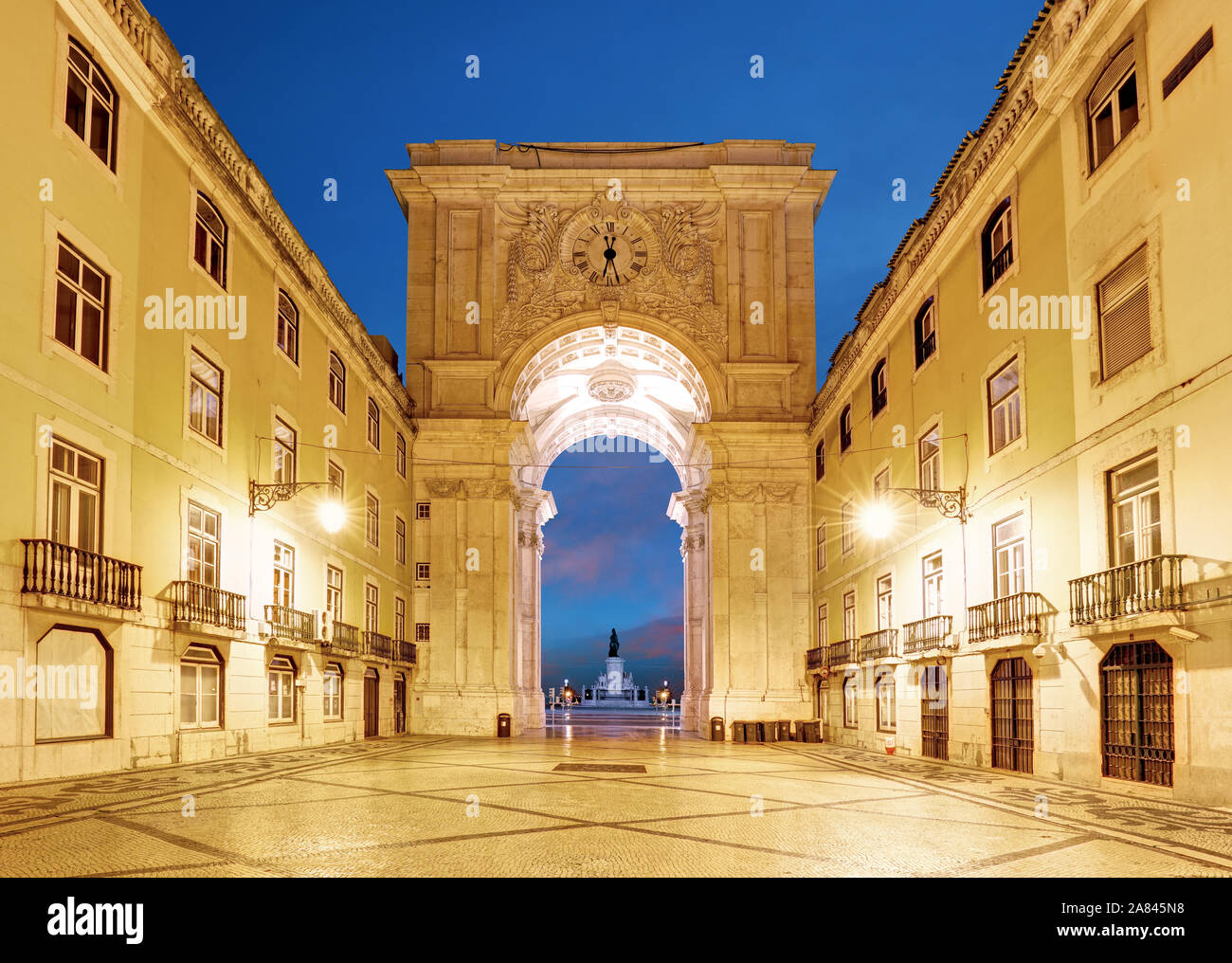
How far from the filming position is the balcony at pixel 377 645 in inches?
1203

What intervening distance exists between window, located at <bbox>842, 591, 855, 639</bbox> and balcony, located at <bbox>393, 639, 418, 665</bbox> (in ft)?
48.7

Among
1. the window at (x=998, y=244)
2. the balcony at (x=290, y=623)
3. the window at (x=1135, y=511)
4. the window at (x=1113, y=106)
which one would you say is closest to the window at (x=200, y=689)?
the balcony at (x=290, y=623)

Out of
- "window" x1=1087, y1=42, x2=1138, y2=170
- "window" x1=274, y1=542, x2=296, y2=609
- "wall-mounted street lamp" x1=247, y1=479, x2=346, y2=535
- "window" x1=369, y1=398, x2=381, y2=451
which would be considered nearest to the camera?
"window" x1=1087, y1=42, x2=1138, y2=170

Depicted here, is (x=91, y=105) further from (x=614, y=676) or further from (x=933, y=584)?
(x=614, y=676)

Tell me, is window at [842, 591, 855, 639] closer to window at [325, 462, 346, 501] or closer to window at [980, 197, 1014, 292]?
window at [980, 197, 1014, 292]

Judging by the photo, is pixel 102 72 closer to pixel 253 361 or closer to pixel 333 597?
pixel 253 361

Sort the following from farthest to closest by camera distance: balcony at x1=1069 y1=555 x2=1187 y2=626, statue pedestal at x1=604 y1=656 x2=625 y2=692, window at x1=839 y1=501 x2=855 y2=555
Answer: statue pedestal at x1=604 y1=656 x2=625 y2=692 < window at x1=839 y1=501 x2=855 y2=555 < balcony at x1=1069 y1=555 x2=1187 y2=626

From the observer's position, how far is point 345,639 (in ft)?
92.0

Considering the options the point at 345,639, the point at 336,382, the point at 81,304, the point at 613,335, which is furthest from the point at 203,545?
the point at 613,335

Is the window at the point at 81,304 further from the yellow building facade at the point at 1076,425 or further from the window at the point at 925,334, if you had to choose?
the window at the point at 925,334

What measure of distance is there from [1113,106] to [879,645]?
15.4 metres

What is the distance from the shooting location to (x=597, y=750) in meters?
26.7

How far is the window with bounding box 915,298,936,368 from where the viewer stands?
80.6ft

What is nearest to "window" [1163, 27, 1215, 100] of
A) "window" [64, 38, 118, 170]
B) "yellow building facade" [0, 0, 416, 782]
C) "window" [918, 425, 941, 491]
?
"window" [918, 425, 941, 491]
